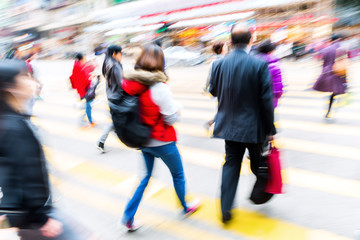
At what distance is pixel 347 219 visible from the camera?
122 inches

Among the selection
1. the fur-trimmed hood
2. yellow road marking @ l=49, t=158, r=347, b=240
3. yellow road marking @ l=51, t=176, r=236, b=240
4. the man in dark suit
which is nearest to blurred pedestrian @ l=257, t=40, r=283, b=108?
the man in dark suit

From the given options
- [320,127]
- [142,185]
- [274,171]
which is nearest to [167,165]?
[142,185]

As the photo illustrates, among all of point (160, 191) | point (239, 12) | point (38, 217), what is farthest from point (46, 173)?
point (239, 12)

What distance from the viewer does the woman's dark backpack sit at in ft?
8.68

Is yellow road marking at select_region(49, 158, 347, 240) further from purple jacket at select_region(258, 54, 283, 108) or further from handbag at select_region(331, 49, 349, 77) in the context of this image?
handbag at select_region(331, 49, 349, 77)

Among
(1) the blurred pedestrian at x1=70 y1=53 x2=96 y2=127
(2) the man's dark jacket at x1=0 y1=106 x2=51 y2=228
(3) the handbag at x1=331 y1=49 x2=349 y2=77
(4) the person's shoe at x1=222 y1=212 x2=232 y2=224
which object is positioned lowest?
(4) the person's shoe at x1=222 y1=212 x2=232 y2=224

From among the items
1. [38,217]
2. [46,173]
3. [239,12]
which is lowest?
[239,12]

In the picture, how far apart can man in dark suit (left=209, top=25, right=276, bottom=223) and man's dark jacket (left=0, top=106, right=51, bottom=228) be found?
1714mm

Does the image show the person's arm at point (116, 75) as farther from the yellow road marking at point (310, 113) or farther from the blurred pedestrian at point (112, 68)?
the yellow road marking at point (310, 113)

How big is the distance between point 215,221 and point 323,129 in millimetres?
3566

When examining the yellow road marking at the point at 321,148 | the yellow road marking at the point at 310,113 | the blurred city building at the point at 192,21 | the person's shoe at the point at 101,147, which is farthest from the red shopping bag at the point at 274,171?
the blurred city building at the point at 192,21

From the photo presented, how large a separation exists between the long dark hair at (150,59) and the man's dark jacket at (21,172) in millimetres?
1257

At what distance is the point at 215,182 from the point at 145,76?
82.8 inches

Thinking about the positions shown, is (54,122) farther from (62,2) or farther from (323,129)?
(62,2)
